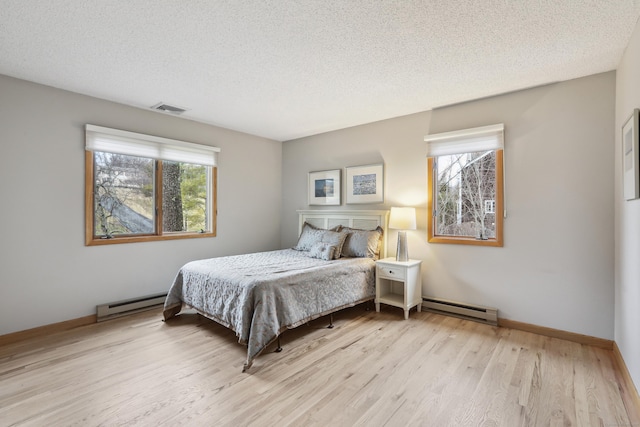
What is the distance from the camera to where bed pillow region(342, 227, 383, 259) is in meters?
3.78

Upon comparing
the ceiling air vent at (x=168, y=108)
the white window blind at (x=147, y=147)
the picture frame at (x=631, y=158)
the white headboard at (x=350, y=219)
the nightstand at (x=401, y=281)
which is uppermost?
the ceiling air vent at (x=168, y=108)

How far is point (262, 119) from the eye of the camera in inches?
159

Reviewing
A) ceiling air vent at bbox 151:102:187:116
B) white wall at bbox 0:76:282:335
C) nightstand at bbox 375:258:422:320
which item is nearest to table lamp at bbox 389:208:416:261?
nightstand at bbox 375:258:422:320

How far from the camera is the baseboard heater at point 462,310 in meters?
3.18

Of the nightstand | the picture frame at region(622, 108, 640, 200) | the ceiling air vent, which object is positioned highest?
the ceiling air vent

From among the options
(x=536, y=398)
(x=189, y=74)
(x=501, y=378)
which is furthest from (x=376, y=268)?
(x=189, y=74)

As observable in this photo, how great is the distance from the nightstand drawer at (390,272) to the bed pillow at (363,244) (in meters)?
0.22

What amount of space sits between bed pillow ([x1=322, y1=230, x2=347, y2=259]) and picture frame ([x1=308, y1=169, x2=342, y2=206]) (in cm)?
66

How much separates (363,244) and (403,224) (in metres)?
0.57

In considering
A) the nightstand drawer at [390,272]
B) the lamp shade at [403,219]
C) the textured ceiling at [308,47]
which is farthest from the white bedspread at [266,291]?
the textured ceiling at [308,47]

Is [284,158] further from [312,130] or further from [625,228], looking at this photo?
[625,228]

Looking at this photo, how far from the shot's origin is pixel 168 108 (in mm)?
3617

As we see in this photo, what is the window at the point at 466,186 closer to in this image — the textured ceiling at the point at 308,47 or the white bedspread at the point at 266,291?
the textured ceiling at the point at 308,47

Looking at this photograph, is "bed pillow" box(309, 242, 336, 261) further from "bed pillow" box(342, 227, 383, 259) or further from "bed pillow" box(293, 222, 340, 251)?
"bed pillow" box(342, 227, 383, 259)
